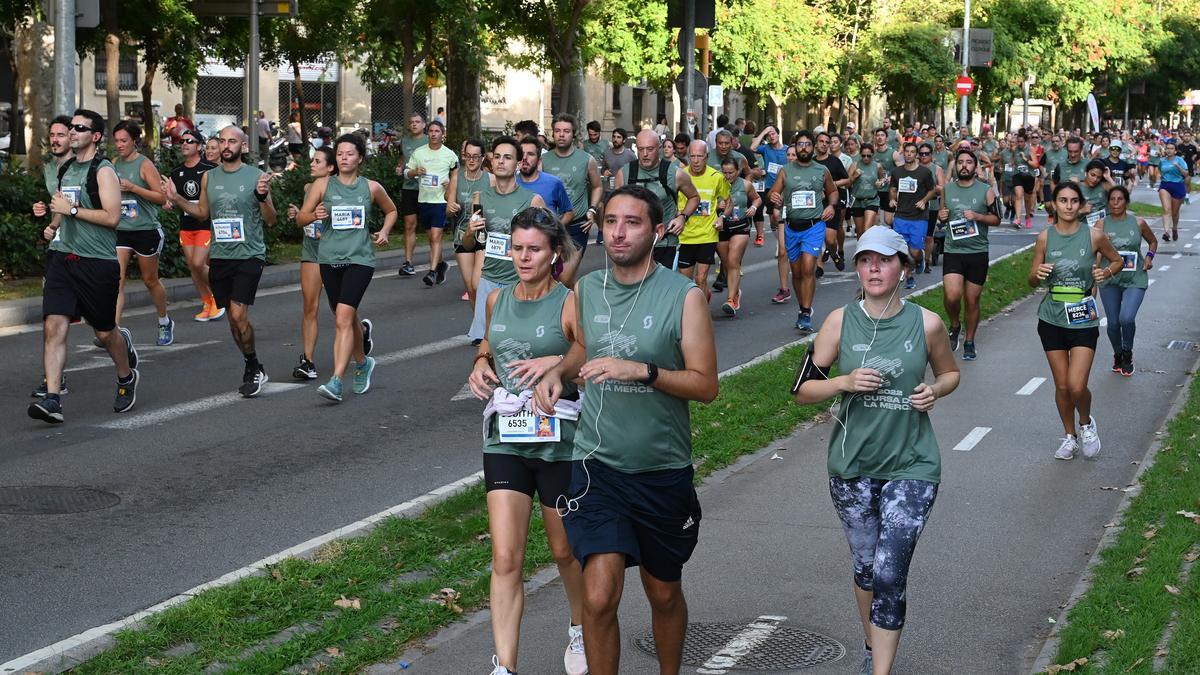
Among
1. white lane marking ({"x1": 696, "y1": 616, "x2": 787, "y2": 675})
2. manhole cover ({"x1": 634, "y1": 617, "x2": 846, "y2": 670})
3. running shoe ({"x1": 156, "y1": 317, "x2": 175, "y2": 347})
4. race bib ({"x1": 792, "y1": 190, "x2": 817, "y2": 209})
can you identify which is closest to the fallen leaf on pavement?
manhole cover ({"x1": 634, "y1": 617, "x2": 846, "y2": 670})

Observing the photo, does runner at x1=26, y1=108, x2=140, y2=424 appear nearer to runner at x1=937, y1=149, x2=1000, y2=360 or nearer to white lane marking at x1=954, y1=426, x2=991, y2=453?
white lane marking at x1=954, y1=426, x2=991, y2=453

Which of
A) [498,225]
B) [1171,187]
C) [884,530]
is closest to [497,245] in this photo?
[498,225]

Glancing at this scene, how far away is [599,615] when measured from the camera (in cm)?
498

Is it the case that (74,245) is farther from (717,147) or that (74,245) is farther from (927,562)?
(717,147)

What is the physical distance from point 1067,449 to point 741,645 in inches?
182

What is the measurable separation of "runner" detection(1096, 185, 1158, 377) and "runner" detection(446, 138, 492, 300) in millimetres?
5110

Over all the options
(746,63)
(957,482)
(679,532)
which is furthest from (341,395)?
(746,63)

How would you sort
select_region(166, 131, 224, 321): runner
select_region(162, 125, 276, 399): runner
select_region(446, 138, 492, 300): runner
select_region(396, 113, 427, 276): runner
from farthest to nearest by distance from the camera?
select_region(396, 113, 427, 276): runner
select_region(166, 131, 224, 321): runner
select_region(446, 138, 492, 300): runner
select_region(162, 125, 276, 399): runner

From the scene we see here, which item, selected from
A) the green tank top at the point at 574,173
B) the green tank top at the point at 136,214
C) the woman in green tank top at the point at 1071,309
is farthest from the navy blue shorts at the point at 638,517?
the green tank top at the point at 136,214

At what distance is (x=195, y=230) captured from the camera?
15594mm

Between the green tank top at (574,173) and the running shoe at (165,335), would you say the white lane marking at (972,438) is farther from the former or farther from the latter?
the running shoe at (165,335)

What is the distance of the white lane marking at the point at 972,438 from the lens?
420 inches

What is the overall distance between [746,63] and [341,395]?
125 feet

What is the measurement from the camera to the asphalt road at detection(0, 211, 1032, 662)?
706 cm
